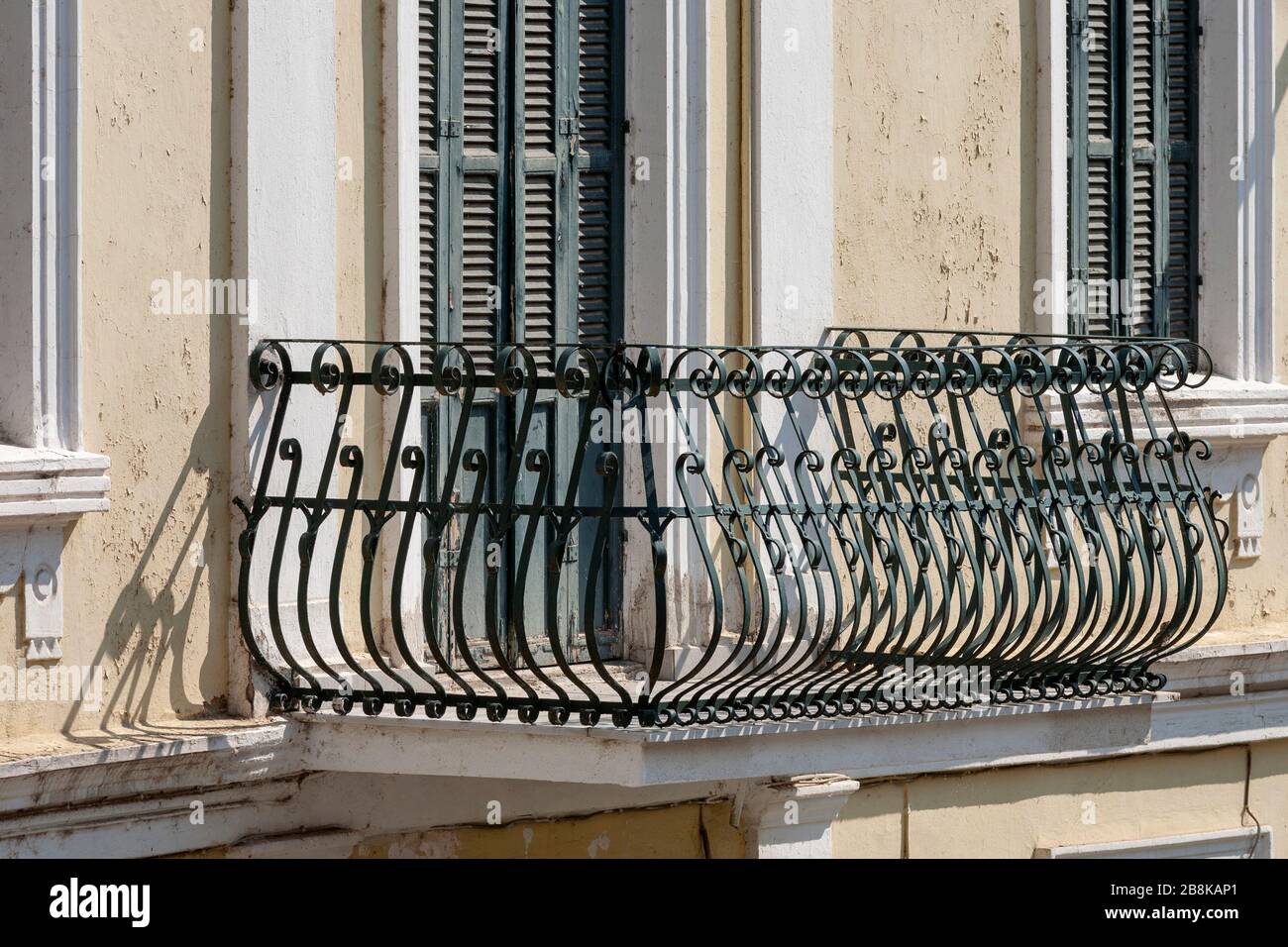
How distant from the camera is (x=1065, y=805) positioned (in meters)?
9.10

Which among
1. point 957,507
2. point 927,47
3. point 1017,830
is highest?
point 927,47

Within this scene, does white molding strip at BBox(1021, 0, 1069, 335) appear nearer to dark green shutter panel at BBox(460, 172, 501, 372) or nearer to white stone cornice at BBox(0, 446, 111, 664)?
dark green shutter panel at BBox(460, 172, 501, 372)

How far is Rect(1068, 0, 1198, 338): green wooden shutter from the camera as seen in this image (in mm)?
9047

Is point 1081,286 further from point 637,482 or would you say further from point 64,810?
point 64,810

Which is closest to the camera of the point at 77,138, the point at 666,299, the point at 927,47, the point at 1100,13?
the point at 77,138

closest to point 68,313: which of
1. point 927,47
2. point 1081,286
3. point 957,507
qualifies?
point 957,507

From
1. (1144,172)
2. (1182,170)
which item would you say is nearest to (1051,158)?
(1144,172)

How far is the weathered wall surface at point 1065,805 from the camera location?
8.74m

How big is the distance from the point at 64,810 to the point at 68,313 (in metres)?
1.46

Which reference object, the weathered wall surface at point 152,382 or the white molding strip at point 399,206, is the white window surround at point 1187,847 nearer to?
the white molding strip at point 399,206

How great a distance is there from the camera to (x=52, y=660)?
22.5 ft

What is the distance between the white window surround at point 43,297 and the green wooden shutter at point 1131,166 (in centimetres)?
Result: 401

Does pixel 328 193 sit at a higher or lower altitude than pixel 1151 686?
higher

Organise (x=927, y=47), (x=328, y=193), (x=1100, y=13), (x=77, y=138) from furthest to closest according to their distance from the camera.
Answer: (x=1100, y=13)
(x=927, y=47)
(x=328, y=193)
(x=77, y=138)
